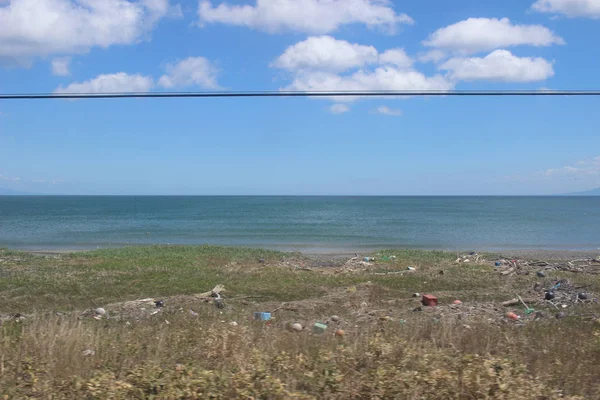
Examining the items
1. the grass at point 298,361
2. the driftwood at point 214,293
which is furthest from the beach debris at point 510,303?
the driftwood at point 214,293

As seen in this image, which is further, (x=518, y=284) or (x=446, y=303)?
(x=518, y=284)

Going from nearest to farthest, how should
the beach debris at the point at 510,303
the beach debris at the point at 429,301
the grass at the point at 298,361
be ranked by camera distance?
1. the grass at the point at 298,361
2. the beach debris at the point at 429,301
3. the beach debris at the point at 510,303

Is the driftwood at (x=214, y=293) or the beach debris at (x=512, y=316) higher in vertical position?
the beach debris at (x=512, y=316)

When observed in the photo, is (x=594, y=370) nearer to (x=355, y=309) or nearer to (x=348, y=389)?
(x=348, y=389)

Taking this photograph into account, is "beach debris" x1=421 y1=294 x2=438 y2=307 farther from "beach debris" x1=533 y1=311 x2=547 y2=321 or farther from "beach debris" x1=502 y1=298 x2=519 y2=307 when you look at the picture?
"beach debris" x1=533 y1=311 x2=547 y2=321

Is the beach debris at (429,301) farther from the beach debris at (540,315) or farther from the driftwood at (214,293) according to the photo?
the driftwood at (214,293)

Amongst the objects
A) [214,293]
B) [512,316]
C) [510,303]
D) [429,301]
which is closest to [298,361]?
[512,316]

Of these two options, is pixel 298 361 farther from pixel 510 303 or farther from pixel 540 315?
pixel 510 303

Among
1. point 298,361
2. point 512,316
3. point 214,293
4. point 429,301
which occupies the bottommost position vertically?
point 214,293

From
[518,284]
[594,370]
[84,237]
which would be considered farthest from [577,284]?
[84,237]

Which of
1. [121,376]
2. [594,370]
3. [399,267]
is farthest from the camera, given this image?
[399,267]

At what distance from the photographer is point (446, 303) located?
12.7 m

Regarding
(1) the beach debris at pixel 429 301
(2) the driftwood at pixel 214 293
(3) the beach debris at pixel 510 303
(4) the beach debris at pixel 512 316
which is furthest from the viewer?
(2) the driftwood at pixel 214 293

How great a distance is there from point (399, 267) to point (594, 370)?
595 inches
